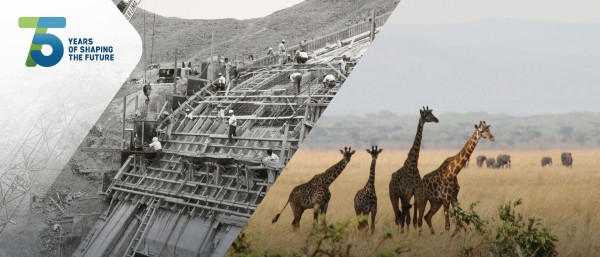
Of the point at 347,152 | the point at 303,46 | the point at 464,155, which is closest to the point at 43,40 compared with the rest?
the point at 303,46

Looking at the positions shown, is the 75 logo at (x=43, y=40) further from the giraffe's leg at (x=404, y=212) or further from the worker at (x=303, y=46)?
the giraffe's leg at (x=404, y=212)

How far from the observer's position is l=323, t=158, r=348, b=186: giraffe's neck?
8078mm

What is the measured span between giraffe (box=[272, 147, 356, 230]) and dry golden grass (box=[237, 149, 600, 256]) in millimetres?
35

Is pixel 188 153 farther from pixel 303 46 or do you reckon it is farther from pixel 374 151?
pixel 374 151

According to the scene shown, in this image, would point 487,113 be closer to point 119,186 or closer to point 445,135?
point 445,135

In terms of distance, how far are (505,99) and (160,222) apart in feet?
7.34

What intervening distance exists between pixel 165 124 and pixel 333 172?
1134 millimetres

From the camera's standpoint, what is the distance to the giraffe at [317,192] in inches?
318

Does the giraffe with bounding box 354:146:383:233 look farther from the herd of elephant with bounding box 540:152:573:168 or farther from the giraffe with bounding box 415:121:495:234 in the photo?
the herd of elephant with bounding box 540:152:573:168

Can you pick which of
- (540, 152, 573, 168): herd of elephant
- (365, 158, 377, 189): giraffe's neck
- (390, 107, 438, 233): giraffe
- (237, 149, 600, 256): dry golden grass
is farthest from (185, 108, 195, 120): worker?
(540, 152, 573, 168): herd of elephant

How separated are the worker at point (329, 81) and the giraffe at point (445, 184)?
80cm

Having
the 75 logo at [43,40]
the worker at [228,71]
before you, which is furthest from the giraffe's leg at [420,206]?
the 75 logo at [43,40]

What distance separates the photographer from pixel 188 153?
831 centimetres

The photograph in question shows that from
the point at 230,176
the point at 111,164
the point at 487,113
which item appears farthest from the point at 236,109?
the point at 487,113
